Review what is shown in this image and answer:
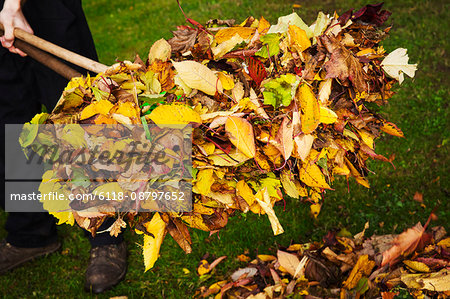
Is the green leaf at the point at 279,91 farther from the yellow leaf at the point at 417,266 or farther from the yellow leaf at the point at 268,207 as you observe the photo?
the yellow leaf at the point at 417,266

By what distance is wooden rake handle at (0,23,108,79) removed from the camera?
1668 mm

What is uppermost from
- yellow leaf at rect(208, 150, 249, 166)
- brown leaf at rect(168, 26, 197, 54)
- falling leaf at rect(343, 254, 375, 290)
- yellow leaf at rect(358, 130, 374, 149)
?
brown leaf at rect(168, 26, 197, 54)

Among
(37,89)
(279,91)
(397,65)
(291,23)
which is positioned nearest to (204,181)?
(279,91)

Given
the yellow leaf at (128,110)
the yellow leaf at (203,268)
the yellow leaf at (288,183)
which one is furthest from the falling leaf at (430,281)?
the yellow leaf at (128,110)

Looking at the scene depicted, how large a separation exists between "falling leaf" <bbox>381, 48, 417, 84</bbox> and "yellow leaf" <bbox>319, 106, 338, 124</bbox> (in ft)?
→ 1.34

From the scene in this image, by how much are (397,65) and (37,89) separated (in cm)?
216

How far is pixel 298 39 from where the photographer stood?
1615 mm

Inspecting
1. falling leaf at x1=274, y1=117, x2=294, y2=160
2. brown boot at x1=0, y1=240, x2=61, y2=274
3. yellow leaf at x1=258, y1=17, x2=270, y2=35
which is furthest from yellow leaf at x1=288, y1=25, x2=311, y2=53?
brown boot at x1=0, y1=240, x2=61, y2=274

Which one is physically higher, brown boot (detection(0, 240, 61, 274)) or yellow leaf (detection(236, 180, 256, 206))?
yellow leaf (detection(236, 180, 256, 206))

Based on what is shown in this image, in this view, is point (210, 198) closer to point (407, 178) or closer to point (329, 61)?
point (329, 61)

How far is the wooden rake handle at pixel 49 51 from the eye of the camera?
167cm

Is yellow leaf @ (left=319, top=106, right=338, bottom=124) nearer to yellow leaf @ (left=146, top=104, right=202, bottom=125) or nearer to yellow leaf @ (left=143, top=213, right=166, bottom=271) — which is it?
yellow leaf @ (left=146, top=104, right=202, bottom=125)

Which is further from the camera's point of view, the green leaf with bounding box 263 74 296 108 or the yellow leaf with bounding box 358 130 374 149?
the yellow leaf with bounding box 358 130 374 149

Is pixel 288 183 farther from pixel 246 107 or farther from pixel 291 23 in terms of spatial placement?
pixel 291 23
